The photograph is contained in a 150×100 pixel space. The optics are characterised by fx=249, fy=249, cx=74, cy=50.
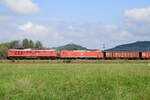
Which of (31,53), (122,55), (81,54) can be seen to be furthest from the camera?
(122,55)

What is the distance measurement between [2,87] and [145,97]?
6.45 meters

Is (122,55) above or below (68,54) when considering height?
below

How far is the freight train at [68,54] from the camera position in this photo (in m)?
71.4

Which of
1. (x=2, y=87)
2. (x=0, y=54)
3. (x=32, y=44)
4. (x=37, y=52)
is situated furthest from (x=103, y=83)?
(x=32, y=44)

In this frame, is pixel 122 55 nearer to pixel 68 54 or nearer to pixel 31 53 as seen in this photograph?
pixel 68 54

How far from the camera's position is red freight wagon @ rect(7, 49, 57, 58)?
71.1 metres

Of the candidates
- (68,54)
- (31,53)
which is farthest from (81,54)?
(31,53)

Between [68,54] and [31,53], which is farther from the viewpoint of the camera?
[68,54]

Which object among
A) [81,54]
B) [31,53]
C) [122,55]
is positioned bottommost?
[122,55]

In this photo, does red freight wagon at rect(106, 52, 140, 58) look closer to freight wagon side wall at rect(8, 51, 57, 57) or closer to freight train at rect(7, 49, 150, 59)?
freight train at rect(7, 49, 150, 59)

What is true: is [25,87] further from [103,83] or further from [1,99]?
[103,83]

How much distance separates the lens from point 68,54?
242 ft

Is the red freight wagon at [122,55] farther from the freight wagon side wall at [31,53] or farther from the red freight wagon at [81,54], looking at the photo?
the freight wagon side wall at [31,53]

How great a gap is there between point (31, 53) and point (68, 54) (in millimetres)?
10806
